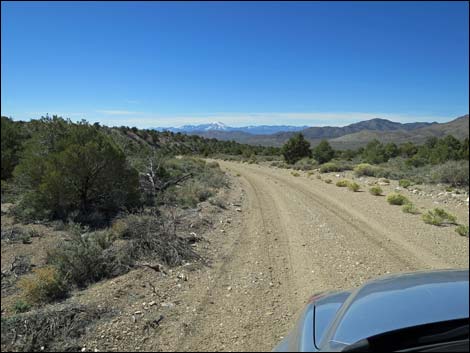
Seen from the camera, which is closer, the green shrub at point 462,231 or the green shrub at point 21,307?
the green shrub at point 21,307

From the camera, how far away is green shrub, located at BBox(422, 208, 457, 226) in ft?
32.6

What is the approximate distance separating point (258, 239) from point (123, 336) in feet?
15.4

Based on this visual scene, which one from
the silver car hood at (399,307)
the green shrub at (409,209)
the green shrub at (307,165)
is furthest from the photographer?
the green shrub at (307,165)

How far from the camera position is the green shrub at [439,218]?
9938 mm

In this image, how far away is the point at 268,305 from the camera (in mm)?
5055

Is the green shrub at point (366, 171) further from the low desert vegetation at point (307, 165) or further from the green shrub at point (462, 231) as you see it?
the green shrub at point (462, 231)

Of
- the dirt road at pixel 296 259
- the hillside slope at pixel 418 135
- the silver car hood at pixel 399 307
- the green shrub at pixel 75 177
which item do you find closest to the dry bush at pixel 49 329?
the dirt road at pixel 296 259

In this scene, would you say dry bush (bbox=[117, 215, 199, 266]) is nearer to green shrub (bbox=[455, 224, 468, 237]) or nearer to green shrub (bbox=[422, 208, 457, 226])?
green shrub (bbox=[455, 224, 468, 237])

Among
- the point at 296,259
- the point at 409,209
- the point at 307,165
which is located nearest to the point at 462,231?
the point at 409,209

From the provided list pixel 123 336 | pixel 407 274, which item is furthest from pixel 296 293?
pixel 407 274

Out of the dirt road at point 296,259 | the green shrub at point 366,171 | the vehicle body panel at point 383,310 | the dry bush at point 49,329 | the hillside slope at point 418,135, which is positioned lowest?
the dirt road at point 296,259

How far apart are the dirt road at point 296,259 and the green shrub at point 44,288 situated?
2.16 meters

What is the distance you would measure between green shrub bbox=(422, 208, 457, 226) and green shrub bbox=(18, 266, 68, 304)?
28.6 feet

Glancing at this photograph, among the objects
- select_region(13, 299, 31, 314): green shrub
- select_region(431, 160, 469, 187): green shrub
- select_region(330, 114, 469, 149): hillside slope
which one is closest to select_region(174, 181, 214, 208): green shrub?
select_region(13, 299, 31, 314): green shrub
